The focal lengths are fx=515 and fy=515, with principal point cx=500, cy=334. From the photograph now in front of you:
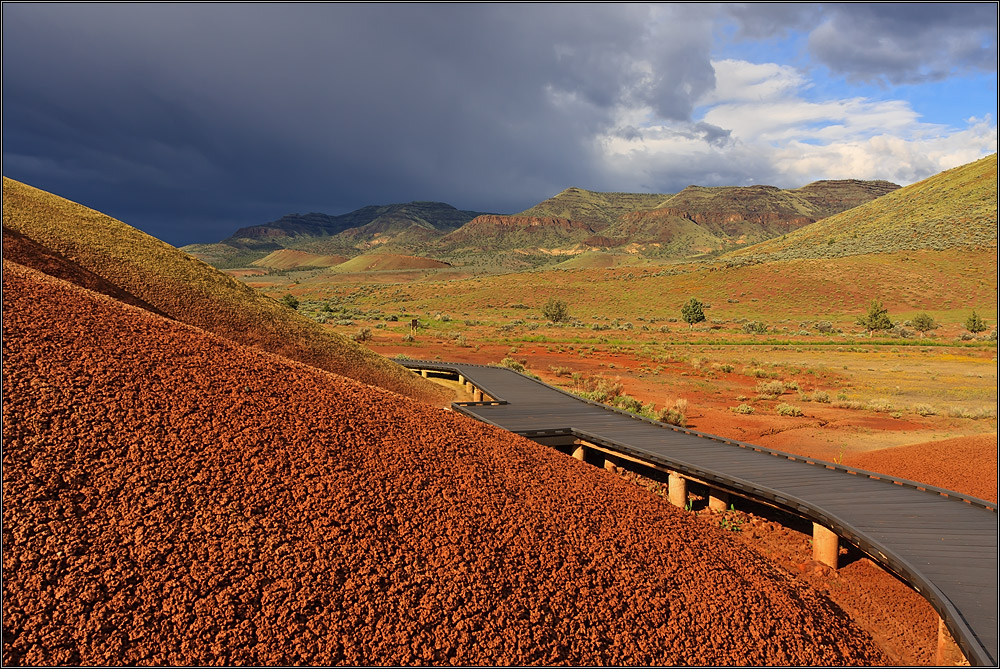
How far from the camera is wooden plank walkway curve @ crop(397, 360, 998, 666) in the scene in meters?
5.08

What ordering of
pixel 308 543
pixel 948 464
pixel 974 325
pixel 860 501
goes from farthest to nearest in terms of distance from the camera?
pixel 974 325 < pixel 948 464 < pixel 860 501 < pixel 308 543

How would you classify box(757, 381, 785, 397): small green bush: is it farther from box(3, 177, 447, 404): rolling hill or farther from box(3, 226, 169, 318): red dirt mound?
box(3, 226, 169, 318): red dirt mound

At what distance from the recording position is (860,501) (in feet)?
23.9

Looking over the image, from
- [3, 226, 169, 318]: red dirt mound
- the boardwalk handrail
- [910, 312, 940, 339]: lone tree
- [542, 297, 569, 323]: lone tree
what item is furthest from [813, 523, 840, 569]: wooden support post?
[542, 297, 569, 323]: lone tree

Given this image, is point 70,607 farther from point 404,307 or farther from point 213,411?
point 404,307

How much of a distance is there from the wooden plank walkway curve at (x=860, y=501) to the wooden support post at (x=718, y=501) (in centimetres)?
51

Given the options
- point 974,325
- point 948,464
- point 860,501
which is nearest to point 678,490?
point 860,501

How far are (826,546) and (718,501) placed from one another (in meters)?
1.98

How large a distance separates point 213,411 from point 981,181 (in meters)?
119

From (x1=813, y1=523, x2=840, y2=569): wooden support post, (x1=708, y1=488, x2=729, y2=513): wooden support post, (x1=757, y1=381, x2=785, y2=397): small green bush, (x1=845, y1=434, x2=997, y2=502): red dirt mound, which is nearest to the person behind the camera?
(x1=813, y1=523, x2=840, y2=569): wooden support post

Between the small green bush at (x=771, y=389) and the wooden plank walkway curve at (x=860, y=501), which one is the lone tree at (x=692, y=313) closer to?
the small green bush at (x=771, y=389)

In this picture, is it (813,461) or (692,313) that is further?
(692,313)

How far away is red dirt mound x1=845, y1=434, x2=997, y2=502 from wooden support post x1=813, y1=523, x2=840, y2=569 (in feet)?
12.2

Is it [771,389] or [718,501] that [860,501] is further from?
[771,389]
